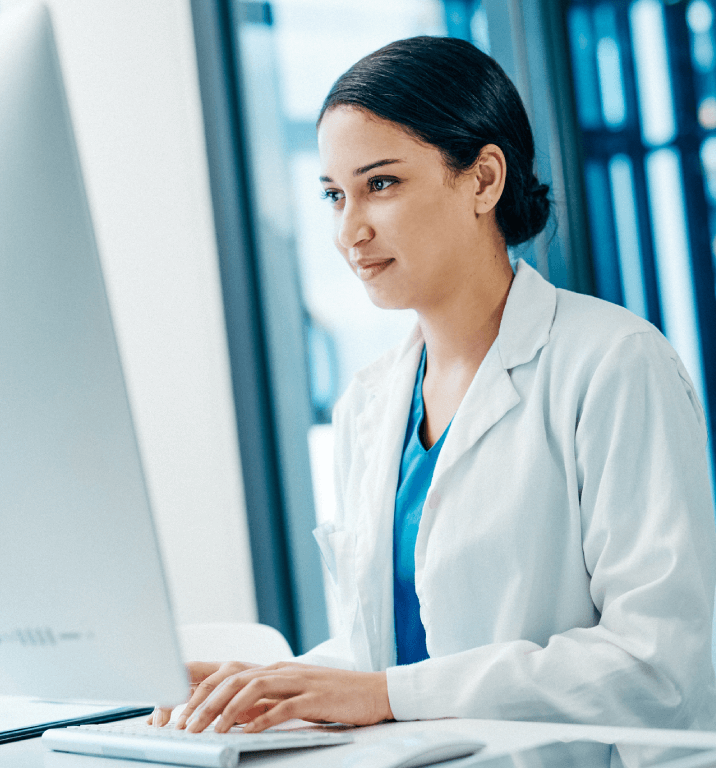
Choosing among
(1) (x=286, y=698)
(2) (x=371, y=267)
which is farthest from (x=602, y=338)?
(1) (x=286, y=698)

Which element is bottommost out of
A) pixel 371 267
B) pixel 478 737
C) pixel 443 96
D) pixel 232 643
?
pixel 232 643

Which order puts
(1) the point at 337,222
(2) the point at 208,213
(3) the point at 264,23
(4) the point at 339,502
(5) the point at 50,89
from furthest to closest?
(2) the point at 208,213, (3) the point at 264,23, (4) the point at 339,502, (1) the point at 337,222, (5) the point at 50,89

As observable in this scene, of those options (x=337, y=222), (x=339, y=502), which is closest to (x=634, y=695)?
(x=339, y=502)

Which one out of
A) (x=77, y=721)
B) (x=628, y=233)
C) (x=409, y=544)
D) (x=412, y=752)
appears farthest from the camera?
(x=628, y=233)

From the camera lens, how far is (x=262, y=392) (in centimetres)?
255

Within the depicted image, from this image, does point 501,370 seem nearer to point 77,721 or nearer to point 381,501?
point 381,501

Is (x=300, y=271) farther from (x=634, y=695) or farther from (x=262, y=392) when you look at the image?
(x=634, y=695)

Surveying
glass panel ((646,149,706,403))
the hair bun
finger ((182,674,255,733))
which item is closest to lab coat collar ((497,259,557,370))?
the hair bun

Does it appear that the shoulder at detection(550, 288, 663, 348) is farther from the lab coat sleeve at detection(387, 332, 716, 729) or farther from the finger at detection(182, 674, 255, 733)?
the finger at detection(182, 674, 255, 733)

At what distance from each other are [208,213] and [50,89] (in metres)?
2.09

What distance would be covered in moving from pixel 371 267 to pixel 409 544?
0.43m

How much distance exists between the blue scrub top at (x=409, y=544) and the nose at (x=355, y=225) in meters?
0.32

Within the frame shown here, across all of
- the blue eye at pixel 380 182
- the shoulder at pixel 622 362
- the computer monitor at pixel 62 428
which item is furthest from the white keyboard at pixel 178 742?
the blue eye at pixel 380 182

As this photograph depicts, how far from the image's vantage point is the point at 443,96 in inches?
48.8
